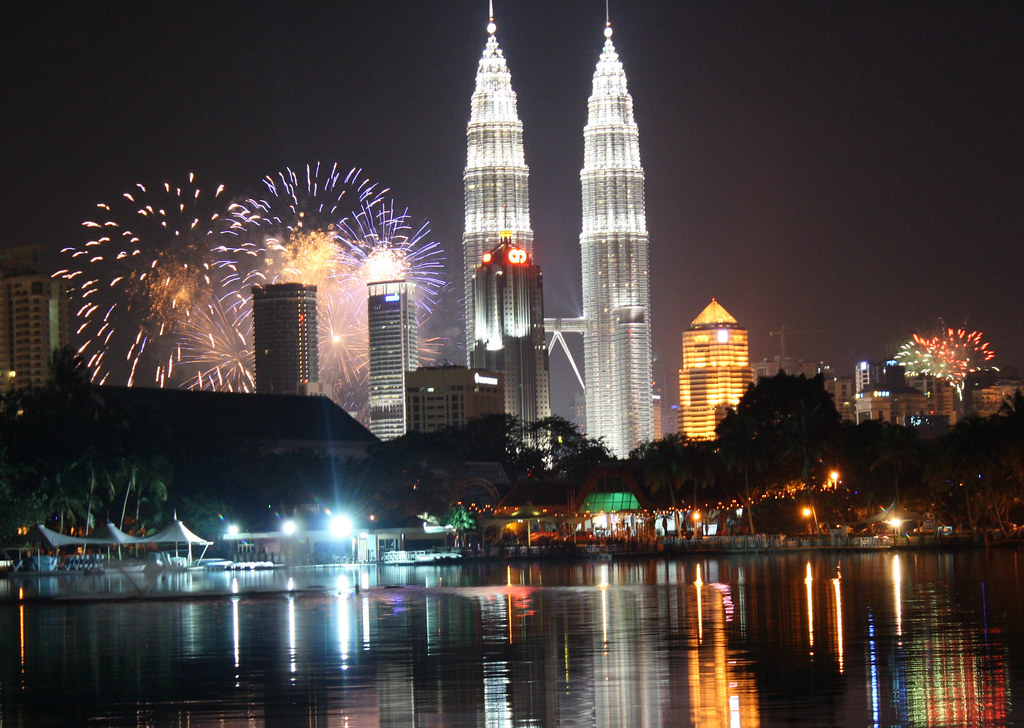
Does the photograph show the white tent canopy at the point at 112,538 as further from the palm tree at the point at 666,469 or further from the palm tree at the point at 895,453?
the palm tree at the point at 895,453

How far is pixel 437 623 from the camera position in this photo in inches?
1548

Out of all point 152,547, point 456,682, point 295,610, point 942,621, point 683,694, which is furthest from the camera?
point 152,547

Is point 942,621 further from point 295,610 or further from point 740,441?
point 740,441

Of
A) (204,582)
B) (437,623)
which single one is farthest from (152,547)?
(437,623)

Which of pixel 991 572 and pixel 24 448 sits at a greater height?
pixel 24 448

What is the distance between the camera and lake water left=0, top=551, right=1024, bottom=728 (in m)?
22.9

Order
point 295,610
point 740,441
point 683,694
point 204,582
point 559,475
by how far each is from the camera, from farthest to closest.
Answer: point 559,475, point 740,441, point 204,582, point 295,610, point 683,694

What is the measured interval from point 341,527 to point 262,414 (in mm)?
64590

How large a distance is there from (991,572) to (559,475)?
10387 cm

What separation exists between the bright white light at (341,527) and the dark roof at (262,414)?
47.4 metres

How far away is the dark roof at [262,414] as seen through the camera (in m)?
143

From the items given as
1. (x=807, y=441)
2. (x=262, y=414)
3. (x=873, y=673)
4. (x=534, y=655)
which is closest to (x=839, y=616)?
(x=534, y=655)

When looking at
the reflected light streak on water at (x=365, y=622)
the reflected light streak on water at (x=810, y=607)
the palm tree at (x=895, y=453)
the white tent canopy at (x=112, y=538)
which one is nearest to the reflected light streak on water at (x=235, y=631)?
the reflected light streak on water at (x=365, y=622)

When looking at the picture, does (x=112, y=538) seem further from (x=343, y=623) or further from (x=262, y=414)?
(x=262, y=414)
